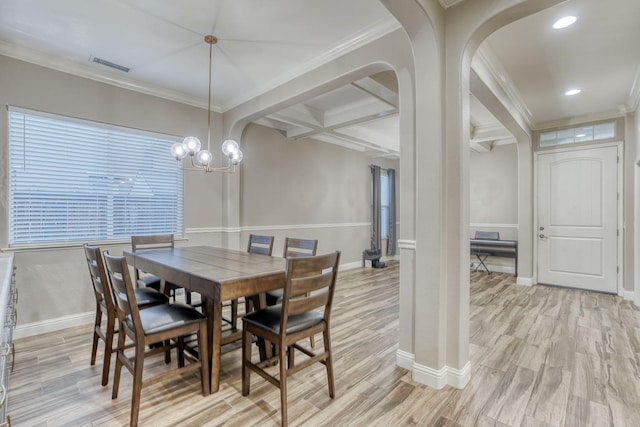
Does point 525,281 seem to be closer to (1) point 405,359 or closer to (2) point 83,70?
(1) point 405,359

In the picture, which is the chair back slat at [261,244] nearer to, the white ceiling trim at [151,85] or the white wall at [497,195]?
the white ceiling trim at [151,85]

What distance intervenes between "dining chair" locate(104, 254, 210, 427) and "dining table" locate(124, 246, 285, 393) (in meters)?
0.07

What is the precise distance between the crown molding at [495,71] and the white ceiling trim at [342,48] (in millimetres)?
850

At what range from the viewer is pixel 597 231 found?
4.72 metres

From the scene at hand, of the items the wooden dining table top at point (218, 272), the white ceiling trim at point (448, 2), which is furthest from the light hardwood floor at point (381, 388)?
the white ceiling trim at point (448, 2)

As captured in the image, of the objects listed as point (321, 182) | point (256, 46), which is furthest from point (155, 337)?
point (321, 182)

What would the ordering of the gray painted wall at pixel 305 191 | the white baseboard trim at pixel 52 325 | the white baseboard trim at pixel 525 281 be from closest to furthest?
1. the white baseboard trim at pixel 52 325
2. the gray painted wall at pixel 305 191
3. the white baseboard trim at pixel 525 281

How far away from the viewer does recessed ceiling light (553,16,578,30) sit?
2.40m

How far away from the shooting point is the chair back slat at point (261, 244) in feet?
10.6

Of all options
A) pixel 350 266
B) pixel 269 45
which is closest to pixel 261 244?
pixel 269 45

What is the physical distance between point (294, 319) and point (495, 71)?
10.1ft

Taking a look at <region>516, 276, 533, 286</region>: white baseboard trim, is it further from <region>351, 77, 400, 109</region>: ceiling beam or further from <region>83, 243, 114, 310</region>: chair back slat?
<region>83, 243, 114, 310</region>: chair back slat

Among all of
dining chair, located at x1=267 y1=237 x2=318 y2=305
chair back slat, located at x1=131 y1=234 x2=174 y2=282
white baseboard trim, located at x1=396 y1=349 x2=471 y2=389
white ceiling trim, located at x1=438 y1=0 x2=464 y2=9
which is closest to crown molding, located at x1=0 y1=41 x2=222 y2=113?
chair back slat, located at x1=131 y1=234 x2=174 y2=282

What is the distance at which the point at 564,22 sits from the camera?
246cm
